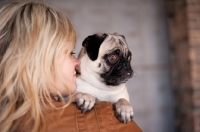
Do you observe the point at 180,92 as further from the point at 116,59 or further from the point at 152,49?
the point at 116,59

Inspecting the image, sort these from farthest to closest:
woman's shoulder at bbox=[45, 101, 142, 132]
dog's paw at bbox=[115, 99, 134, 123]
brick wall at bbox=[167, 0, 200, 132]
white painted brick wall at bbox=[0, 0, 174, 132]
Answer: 1. white painted brick wall at bbox=[0, 0, 174, 132]
2. brick wall at bbox=[167, 0, 200, 132]
3. dog's paw at bbox=[115, 99, 134, 123]
4. woman's shoulder at bbox=[45, 101, 142, 132]

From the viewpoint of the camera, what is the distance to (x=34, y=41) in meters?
0.82

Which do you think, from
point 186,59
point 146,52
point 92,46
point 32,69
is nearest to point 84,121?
point 32,69

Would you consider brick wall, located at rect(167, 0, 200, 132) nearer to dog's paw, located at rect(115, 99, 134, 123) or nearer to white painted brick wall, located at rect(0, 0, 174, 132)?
white painted brick wall, located at rect(0, 0, 174, 132)

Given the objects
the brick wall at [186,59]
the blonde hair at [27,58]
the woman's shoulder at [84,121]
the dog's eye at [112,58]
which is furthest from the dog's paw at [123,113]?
the brick wall at [186,59]

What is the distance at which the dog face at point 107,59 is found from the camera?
56.0 inches

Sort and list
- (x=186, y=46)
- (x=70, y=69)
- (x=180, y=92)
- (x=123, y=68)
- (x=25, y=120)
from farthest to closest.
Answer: (x=180, y=92), (x=186, y=46), (x=123, y=68), (x=70, y=69), (x=25, y=120)

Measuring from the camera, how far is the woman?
75 centimetres

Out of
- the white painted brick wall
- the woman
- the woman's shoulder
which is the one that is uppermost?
the woman

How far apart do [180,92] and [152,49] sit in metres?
0.62

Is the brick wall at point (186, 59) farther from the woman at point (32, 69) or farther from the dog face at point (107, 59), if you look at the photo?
the woman at point (32, 69)

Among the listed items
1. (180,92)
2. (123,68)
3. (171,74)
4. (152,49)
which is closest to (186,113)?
(180,92)

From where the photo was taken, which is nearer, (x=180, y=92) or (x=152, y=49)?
(x=180, y=92)

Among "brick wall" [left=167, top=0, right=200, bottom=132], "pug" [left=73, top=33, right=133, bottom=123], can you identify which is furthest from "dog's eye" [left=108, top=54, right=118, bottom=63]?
"brick wall" [left=167, top=0, right=200, bottom=132]
